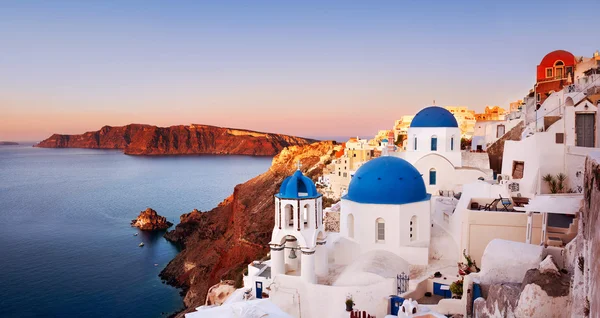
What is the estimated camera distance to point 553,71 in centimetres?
2686

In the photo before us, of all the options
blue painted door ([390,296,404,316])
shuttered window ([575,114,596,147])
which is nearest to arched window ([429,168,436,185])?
shuttered window ([575,114,596,147])

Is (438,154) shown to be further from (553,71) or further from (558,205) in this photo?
(558,205)

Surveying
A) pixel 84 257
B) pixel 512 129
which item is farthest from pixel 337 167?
pixel 84 257

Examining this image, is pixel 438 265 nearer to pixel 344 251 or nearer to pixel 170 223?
pixel 344 251

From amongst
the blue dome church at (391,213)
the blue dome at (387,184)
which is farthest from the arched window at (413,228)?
the blue dome at (387,184)

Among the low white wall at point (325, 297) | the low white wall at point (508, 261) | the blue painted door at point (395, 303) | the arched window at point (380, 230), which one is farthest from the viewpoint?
the arched window at point (380, 230)

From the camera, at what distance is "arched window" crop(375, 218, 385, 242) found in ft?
54.6

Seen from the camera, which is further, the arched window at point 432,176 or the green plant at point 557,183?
the arched window at point 432,176

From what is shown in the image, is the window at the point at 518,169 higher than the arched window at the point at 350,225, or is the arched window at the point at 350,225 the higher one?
the window at the point at 518,169

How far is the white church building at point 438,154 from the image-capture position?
23531 mm

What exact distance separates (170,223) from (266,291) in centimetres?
5265

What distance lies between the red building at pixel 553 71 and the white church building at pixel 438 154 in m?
6.37

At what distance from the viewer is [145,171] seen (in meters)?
140

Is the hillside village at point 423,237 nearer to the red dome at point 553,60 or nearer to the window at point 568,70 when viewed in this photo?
the window at point 568,70
